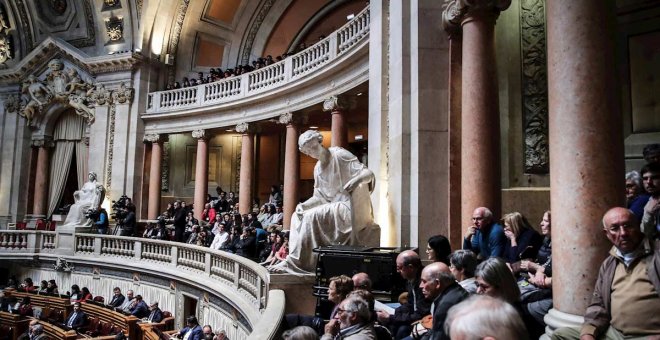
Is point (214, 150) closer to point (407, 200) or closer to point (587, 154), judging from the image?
point (407, 200)

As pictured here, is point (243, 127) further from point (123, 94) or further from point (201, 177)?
point (123, 94)

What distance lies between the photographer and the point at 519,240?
4.26 meters

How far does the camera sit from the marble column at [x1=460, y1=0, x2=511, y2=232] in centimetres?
548

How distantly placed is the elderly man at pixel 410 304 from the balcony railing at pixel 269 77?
7.59 meters

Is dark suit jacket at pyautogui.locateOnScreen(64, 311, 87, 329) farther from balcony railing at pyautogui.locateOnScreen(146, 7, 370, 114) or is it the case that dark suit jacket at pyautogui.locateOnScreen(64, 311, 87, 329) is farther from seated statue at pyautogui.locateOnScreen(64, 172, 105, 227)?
balcony railing at pyautogui.locateOnScreen(146, 7, 370, 114)

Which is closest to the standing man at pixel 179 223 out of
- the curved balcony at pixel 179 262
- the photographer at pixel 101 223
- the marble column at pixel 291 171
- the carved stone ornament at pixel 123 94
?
the curved balcony at pixel 179 262

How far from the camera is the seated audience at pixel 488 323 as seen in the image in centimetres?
143

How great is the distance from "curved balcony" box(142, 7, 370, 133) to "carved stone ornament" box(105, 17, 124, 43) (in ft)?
8.95

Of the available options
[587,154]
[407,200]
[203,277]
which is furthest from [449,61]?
[203,277]

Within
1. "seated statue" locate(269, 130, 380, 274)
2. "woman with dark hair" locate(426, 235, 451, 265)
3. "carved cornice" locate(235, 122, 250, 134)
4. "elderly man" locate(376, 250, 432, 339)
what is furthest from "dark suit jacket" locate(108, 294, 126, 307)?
"woman with dark hair" locate(426, 235, 451, 265)

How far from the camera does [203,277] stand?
35.4 ft

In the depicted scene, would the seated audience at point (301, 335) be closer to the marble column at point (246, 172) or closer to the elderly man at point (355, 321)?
the elderly man at point (355, 321)

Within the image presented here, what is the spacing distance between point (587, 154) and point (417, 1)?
449 centimetres

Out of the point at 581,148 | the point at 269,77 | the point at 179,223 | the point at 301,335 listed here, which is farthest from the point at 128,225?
the point at 581,148
